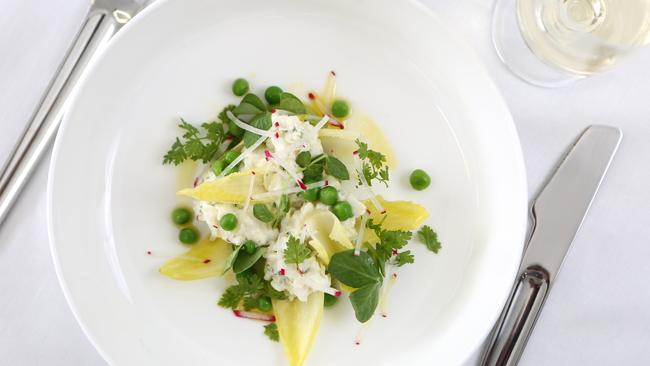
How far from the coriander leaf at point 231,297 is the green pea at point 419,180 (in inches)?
25.4

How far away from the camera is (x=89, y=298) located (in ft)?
5.45

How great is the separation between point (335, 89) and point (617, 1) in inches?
37.1

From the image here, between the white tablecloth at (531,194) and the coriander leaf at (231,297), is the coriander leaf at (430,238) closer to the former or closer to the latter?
the white tablecloth at (531,194)

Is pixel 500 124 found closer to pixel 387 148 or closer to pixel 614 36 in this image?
pixel 387 148

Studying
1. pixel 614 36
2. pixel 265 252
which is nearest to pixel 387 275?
pixel 265 252

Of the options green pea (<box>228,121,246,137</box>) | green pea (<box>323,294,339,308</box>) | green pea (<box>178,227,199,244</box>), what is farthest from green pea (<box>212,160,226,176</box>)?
green pea (<box>323,294,339,308</box>)

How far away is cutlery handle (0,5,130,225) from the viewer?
1.79 m

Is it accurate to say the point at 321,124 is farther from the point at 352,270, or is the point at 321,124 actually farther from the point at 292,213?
the point at 352,270

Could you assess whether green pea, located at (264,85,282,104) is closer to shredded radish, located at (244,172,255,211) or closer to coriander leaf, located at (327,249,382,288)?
shredded radish, located at (244,172,255,211)

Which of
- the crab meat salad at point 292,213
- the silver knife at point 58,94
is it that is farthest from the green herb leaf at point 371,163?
the silver knife at point 58,94

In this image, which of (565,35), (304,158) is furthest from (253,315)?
(565,35)

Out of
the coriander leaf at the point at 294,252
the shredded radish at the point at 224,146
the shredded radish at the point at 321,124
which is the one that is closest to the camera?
the coriander leaf at the point at 294,252

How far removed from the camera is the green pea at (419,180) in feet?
5.73

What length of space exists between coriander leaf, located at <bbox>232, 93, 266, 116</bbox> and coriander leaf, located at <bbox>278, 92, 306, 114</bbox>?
0.23 feet
